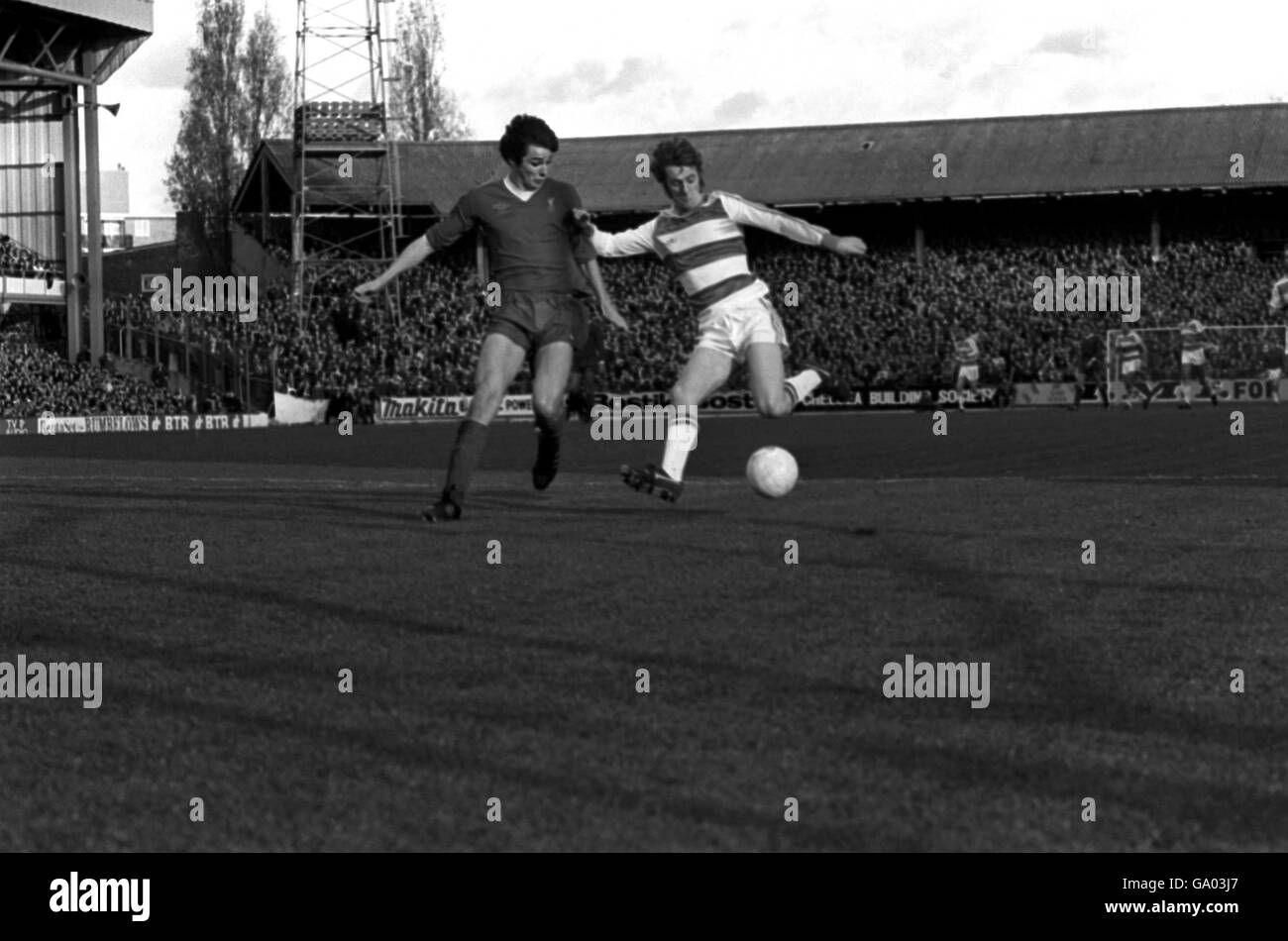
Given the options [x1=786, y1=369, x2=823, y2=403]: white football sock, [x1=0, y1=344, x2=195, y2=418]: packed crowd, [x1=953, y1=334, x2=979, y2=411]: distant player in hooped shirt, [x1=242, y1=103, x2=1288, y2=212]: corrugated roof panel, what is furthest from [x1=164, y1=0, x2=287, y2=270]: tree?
[x1=786, y1=369, x2=823, y2=403]: white football sock

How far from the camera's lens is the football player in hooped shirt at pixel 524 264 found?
40.1 feet

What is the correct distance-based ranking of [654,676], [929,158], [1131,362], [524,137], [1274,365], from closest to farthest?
[654,676], [524,137], [1131,362], [1274,365], [929,158]

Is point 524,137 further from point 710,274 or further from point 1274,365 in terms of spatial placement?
point 1274,365

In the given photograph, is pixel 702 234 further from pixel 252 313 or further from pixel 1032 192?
pixel 1032 192

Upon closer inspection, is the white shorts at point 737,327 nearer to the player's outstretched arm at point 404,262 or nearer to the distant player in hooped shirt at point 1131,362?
the player's outstretched arm at point 404,262

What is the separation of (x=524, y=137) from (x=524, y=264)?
0.87m

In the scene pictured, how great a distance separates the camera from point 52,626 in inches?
288

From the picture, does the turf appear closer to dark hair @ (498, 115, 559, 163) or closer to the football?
the football

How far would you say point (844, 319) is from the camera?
5491 centimetres

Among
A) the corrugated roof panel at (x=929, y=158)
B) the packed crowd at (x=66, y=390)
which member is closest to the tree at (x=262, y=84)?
the corrugated roof panel at (x=929, y=158)

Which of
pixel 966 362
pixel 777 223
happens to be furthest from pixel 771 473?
pixel 966 362

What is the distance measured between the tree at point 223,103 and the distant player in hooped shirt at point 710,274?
63.4 metres

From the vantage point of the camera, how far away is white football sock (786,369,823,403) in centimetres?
1333
